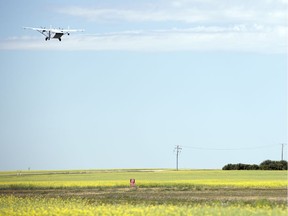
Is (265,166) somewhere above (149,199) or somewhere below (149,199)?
above

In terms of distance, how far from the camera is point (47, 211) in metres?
35.2

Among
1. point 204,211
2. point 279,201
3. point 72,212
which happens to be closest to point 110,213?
point 72,212

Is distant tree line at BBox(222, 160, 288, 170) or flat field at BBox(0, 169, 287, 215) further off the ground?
distant tree line at BBox(222, 160, 288, 170)

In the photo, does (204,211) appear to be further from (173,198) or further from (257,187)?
(257,187)

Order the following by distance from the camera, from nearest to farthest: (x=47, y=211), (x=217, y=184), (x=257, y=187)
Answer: (x=47, y=211) → (x=257, y=187) → (x=217, y=184)

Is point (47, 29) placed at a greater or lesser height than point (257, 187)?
greater

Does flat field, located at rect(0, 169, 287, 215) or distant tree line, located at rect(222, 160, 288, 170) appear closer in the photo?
flat field, located at rect(0, 169, 287, 215)

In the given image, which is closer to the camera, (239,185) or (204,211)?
(204,211)

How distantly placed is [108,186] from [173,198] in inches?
805

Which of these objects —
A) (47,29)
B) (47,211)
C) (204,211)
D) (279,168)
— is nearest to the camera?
(204,211)

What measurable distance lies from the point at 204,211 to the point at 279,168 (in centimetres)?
10539

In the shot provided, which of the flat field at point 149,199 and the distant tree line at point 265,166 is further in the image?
the distant tree line at point 265,166

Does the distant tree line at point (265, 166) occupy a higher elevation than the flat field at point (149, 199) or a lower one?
higher

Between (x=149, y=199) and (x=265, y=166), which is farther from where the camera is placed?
(x=265, y=166)
